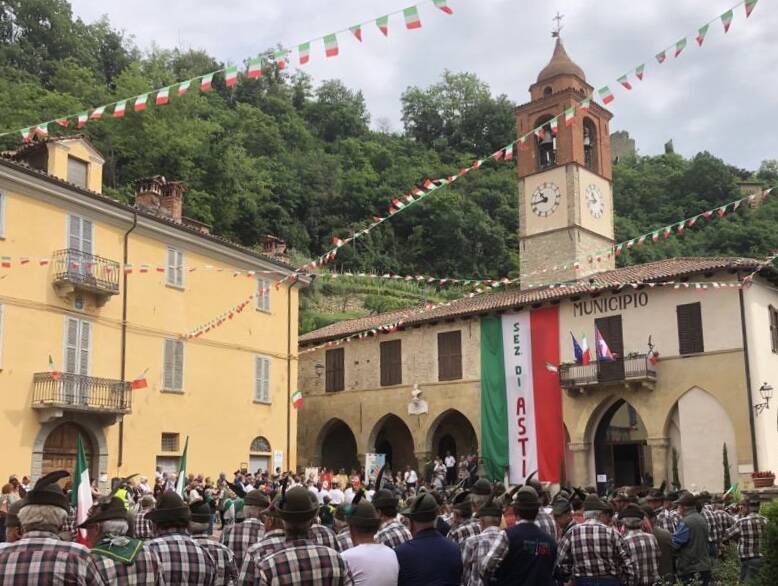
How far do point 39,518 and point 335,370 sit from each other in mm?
31132

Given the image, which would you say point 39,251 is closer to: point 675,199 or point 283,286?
point 283,286

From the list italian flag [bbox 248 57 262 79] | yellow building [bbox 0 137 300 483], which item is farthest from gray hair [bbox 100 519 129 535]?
yellow building [bbox 0 137 300 483]

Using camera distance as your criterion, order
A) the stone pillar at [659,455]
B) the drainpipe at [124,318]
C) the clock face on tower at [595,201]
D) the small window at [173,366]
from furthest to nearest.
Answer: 1. the clock face on tower at [595,201]
2. the stone pillar at [659,455]
3. the small window at [173,366]
4. the drainpipe at [124,318]

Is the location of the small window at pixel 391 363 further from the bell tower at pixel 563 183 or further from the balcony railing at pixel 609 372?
the balcony railing at pixel 609 372

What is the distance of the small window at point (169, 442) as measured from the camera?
77.7ft

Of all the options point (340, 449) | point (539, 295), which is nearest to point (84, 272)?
point (539, 295)

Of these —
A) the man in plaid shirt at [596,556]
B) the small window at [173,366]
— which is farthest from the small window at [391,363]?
the man in plaid shirt at [596,556]

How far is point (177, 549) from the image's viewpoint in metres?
4.97

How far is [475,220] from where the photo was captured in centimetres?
5709

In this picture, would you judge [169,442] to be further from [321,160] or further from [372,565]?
[321,160]

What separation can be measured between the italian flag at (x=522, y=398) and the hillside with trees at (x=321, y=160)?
67.2 ft

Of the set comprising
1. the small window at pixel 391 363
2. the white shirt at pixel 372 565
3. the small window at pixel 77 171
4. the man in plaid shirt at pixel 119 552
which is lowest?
the white shirt at pixel 372 565

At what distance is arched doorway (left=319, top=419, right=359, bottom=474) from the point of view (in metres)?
36.7

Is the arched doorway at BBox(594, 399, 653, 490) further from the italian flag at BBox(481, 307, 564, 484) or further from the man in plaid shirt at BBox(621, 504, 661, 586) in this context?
the man in plaid shirt at BBox(621, 504, 661, 586)
